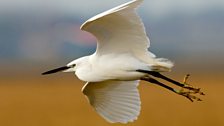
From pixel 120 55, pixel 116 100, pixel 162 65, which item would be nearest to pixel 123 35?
pixel 120 55

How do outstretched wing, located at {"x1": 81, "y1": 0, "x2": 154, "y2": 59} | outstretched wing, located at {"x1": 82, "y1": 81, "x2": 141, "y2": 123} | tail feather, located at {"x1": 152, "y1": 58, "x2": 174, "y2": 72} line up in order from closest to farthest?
outstretched wing, located at {"x1": 81, "y1": 0, "x2": 154, "y2": 59}
tail feather, located at {"x1": 152, "y1": 58, "x2": 174, "y2": 72}
outstretched wing, located at {"x1": 82, "y1": 81, "x2": 141, "y2": 123}

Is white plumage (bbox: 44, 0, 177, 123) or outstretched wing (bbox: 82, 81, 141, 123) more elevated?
white plumage (bbox: 44, 0, 177, 123)

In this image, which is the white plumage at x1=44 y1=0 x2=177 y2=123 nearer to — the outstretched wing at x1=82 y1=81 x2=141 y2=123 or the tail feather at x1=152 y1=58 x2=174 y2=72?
the tail feather at x1=152 y1=58 x2=174 y2=72

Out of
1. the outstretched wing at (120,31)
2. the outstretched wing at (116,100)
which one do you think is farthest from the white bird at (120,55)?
the outstretched wing at (116,100)

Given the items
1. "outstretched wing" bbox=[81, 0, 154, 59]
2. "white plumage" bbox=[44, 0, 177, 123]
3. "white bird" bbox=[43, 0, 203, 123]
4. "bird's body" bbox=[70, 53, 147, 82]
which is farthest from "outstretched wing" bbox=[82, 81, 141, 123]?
"outstretched wing" bbox=[81, 0, 154, 59]

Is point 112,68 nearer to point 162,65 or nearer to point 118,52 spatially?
point 118,52

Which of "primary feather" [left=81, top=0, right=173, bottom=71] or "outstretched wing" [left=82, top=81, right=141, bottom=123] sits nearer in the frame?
"primary feather" [left=81, top=0, right=173, bottom=71]

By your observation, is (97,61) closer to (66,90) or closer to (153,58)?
(153,58)

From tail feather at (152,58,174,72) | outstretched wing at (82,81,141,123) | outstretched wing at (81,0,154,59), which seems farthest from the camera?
outstretched wing at (82,81,141,123)
